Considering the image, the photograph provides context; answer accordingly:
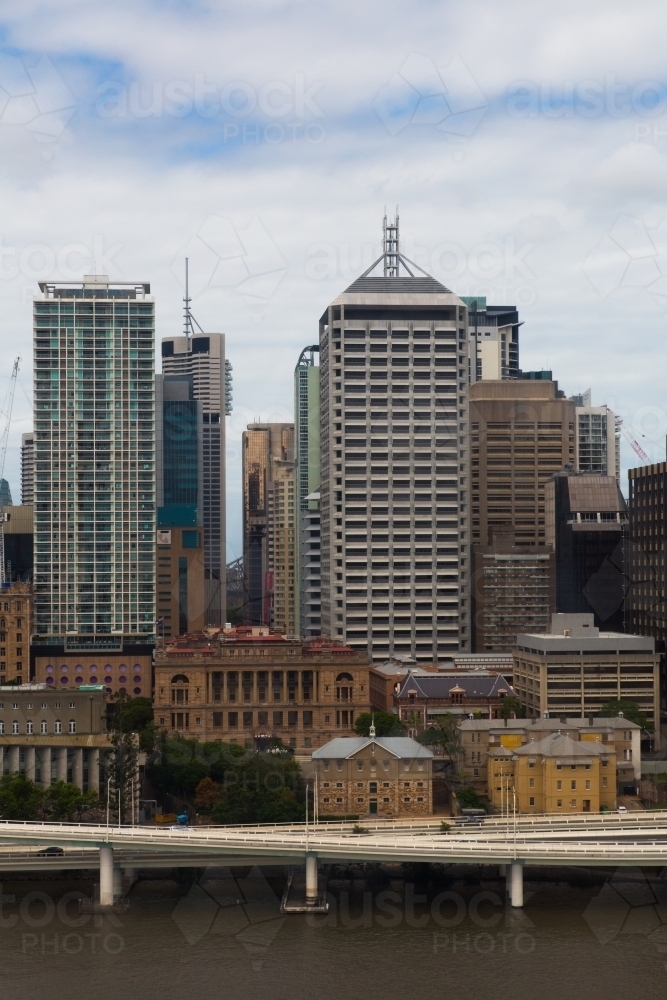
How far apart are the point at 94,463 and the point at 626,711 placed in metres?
38.3

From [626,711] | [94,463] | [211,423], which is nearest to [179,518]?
[94,463]

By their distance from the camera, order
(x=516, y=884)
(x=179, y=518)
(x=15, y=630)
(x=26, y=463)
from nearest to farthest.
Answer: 1. (x=516, y=884)
2. (x=15, y=630)
3. (x=179, y=518)
4. (x=26, y=463)

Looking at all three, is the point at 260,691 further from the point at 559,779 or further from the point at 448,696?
the point at 559,779

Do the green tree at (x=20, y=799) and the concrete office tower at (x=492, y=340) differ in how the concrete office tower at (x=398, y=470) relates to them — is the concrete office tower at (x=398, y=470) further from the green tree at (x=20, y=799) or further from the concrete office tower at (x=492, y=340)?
the concrete office tower at (x=492, y=340)

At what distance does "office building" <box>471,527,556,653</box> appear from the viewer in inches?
3831

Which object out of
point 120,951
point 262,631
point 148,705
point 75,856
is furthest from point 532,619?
point 120,951

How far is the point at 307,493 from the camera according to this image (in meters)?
132

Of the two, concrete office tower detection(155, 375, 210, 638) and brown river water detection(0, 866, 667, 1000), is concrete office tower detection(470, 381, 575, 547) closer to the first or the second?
concrete office tower detection(155, 375, 210, 638)

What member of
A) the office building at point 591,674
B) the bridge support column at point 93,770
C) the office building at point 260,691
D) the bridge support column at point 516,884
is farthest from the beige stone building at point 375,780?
the office building at point 260,691

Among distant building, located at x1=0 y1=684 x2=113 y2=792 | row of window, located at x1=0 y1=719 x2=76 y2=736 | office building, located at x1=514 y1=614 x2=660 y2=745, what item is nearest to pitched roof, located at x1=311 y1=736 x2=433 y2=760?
distant building, located at x1=0 y1=684 x2=113 y2=792

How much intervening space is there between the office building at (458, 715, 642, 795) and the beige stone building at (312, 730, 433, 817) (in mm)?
3259

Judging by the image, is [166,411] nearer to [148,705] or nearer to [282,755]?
[148,705]

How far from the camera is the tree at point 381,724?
66.8m

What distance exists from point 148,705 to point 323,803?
2181 centimetres
